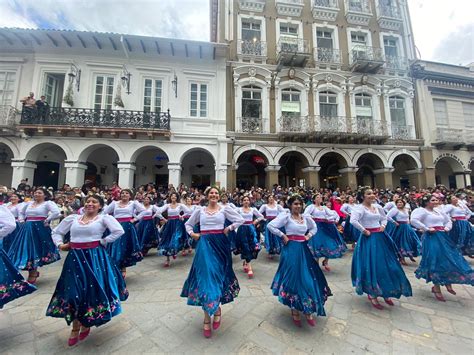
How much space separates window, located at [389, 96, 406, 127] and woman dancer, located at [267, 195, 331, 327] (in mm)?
16142

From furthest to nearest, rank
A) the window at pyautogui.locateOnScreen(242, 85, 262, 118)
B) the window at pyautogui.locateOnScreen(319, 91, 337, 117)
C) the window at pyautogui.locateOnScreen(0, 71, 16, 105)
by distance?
the window at pyautogui.locateOnScreen(319, 91, 337, 117)
the window at pyautogui.locateOnScreen(242, 85, 262, 118)
the window at pyautogui.locateOnScreen(0, 71, 16, 105)

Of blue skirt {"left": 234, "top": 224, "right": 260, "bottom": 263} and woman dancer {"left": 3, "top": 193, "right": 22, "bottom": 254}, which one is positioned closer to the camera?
woman dancer {"left": 3, "top": 193, "right": 22, "bottom": 254}

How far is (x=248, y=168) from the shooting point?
53.1 ft

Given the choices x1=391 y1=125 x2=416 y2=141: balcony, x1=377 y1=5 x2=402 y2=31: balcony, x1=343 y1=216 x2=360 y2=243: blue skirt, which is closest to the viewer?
x1=343 y1=216 x2=360 y2=243: blue skirt

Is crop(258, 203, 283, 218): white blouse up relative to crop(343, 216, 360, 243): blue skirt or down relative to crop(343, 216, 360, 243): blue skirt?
up

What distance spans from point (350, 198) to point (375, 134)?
8.99 metres

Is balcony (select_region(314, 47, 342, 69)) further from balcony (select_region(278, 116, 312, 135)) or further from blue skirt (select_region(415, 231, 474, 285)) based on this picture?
blue skirt (select_region(415, 231, 474, 285))

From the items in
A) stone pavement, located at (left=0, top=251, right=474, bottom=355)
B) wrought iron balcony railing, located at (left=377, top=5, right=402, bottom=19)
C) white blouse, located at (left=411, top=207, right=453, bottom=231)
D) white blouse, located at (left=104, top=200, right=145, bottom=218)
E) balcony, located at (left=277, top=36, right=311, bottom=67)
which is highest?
wrought iron balcony railing, located at (left=377, top=5, right=402, bottom=19)

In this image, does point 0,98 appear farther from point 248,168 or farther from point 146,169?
point 248,168

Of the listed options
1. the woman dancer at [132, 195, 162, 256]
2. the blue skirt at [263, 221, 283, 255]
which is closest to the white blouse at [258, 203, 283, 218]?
the blue skirt at [263, 221, 283, 255]

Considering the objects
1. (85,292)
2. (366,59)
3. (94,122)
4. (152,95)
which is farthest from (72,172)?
(366,59)

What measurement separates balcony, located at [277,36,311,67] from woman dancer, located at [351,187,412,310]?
12.4m

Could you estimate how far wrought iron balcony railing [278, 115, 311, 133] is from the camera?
13633 mm

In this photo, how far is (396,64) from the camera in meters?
15.7
